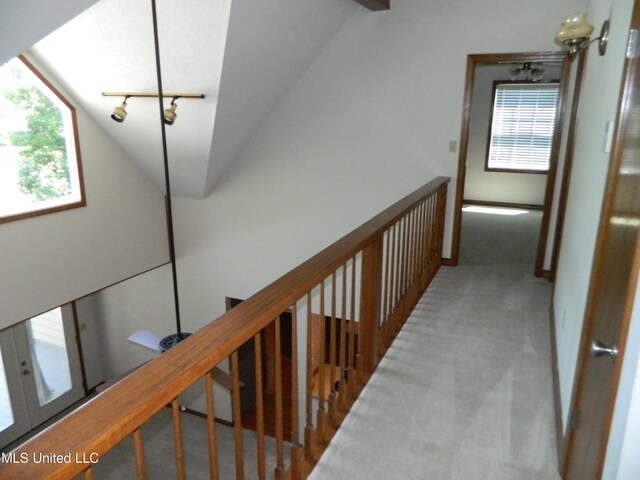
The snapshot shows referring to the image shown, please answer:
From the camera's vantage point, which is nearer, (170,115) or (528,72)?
(170,115)

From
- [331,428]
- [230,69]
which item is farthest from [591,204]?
[230,69]

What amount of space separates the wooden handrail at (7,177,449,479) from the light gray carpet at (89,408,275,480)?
13.3ft

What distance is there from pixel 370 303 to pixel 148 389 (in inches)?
64.1

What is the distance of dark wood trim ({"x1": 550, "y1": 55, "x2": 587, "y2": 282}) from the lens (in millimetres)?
3732

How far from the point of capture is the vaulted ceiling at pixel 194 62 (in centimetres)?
325

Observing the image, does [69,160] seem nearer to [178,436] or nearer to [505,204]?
[178,436]

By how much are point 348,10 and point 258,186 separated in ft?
6.87

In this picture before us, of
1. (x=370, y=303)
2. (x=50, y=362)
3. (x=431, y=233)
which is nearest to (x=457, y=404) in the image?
(x=370, y=303)

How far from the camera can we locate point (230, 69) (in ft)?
12.0

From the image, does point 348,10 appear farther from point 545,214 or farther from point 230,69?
point 545,214

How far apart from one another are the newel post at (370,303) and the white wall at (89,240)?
11.7 ft

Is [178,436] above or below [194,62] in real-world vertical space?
below

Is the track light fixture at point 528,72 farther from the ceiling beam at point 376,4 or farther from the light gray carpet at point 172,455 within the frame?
the light gray carpet at point 172,455

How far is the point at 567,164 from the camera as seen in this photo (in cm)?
391
